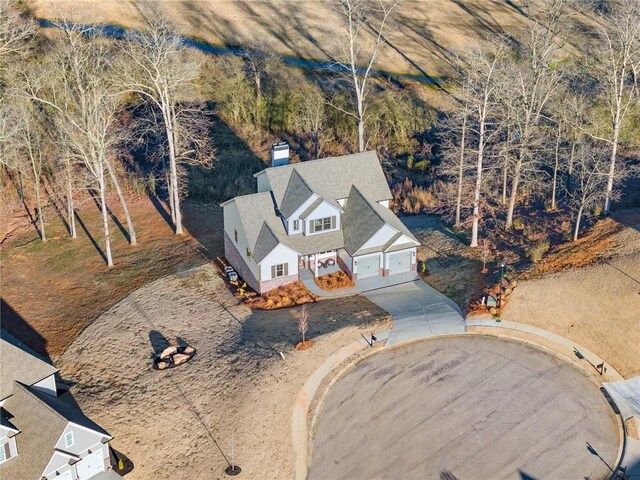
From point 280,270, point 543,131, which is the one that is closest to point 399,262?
point 280,270

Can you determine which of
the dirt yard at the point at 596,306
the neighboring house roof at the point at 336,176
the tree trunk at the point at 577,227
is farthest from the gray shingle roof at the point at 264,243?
the tree trunk at the point at 577,227

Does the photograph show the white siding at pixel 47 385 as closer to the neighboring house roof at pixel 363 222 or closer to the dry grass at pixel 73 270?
the dry grass at pixel 73 270

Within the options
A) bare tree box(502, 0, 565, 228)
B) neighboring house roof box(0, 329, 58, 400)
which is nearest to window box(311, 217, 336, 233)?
bare tree box(502, 0, 565, 228)

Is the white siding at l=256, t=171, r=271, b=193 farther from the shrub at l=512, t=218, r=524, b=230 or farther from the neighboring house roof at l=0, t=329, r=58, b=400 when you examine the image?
the neighboring house roof at l=0, t=329, r=58, b=400

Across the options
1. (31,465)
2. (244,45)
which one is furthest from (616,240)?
(244,45)

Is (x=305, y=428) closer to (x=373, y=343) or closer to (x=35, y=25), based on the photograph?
(x=373, y=343)
